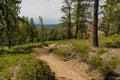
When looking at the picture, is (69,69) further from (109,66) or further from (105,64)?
(109,66)

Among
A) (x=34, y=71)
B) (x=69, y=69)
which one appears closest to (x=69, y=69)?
(x=69, y=69)

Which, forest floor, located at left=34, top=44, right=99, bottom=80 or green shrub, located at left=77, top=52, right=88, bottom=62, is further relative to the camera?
green shrub, located at left=77, top=52, right=88, bottom=62

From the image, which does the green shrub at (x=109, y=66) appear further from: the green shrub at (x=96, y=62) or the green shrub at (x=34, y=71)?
the green shrub at (x=34, y=71)

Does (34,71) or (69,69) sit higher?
(34,71)

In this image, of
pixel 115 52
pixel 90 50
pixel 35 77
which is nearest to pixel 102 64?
pixel 115 52

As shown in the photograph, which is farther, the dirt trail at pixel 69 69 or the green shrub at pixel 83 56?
the green shrub at pixel 83 56

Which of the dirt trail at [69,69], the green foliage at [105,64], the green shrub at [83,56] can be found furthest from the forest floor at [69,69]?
the green foliage at [105,64]

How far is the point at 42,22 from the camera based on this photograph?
100938 mm

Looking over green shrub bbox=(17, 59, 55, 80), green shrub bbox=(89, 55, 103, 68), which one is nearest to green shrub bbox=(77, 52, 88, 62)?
green shrub bbox=(89, 55, 103, 68)

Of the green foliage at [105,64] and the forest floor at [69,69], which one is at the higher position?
the green foliage at [105,64]

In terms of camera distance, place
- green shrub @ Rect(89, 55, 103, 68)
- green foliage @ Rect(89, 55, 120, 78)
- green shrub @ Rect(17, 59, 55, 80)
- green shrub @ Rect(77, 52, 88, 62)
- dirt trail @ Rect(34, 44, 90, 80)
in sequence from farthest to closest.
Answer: green shrub @ Rect(77, 52, 88, 62), green shrub @ Rect(89, 55, 103, 68), dirt trail @ Rect(34, 44, 90, 80), green foliage @ Rect(89, 55, 120, 78), green shrub @ Rect(17, 59, 55, 80)

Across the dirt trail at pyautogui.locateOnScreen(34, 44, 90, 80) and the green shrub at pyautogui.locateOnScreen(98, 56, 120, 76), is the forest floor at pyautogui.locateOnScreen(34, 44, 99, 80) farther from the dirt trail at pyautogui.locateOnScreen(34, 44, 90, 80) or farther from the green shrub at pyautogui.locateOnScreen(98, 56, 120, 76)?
the green shrub at pyautogui.locateOnScreen(98, 56, 120, 76)

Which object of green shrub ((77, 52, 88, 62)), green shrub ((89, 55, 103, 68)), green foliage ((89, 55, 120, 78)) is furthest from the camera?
green shrub ((77, 52, 88, 62))

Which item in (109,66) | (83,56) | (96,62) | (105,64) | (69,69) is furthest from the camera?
(83,56)
